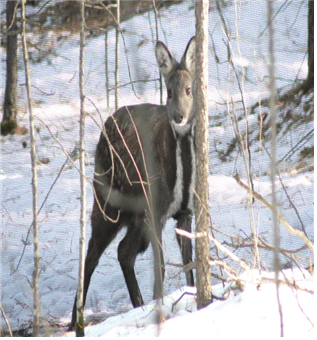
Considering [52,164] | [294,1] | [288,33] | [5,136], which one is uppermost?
[294,1]

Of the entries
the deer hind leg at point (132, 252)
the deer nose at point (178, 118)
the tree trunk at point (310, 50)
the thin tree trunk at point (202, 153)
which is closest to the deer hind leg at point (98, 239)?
the deer hind leg at point (132, 252)

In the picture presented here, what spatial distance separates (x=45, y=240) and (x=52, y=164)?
309cm

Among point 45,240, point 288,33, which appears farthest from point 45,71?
point 45,240

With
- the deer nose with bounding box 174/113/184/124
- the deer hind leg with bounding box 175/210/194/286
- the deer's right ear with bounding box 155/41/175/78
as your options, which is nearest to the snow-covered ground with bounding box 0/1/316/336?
the deer hind leg with bounding box 175/210/194/286

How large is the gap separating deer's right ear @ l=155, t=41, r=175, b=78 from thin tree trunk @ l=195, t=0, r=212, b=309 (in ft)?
3.94

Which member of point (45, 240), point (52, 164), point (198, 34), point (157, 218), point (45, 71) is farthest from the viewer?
point (45, 71)

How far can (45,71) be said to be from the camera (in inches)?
521

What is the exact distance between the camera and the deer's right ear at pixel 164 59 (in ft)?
14.0

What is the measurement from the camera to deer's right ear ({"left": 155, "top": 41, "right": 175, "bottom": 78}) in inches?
168

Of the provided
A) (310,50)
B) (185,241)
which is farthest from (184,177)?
(310,50)

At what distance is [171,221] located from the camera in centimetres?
711

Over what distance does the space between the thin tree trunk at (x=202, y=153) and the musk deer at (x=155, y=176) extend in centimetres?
60

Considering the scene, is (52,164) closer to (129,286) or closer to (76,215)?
(76,215)

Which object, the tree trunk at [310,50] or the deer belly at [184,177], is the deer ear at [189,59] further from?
the tree trunk at [310,50]
